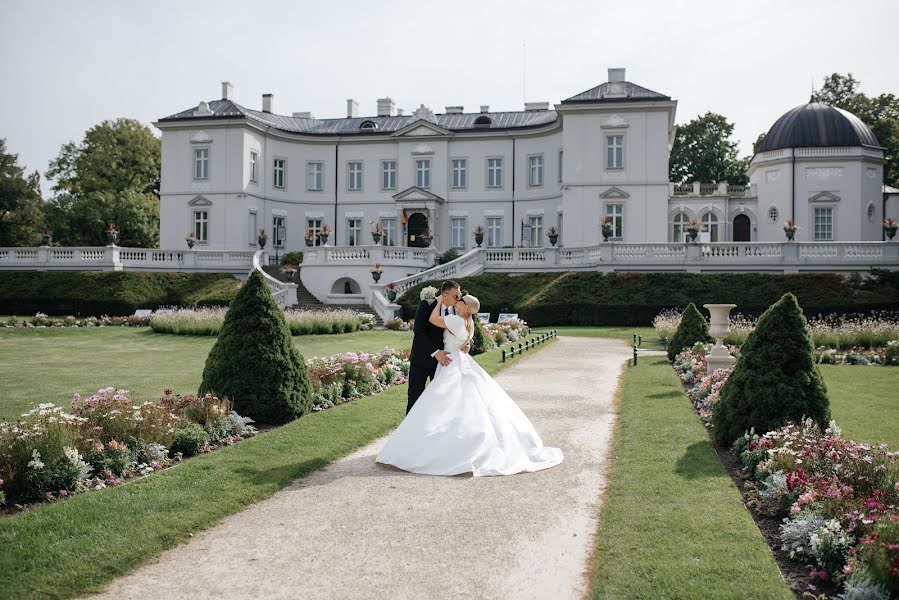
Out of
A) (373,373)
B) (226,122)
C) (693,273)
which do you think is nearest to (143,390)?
(373,373)

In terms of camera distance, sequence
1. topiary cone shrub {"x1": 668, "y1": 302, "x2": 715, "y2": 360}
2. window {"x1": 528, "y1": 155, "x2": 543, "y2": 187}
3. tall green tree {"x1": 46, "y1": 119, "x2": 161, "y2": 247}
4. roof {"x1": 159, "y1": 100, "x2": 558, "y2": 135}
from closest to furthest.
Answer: topiary cone shrub {"x1": 668, "y1": 302, "x2": 715, "y2": 360}
roof {"x1": 159, "y1": 100, "x2": 558, "y2": 135}
window {"x1": 528, "y1": 155, "x2": 543, "y2": 187}
tall green tree {"x1": 46, "y1": 119, "x2": 161, "y2": 247}

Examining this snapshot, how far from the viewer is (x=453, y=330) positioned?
8.74 metres

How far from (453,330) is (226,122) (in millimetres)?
40685

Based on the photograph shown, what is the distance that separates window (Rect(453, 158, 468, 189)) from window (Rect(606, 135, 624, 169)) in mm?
9829

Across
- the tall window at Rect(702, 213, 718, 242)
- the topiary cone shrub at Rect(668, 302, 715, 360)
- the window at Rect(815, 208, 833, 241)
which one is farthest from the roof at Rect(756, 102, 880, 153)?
the topiary cone shrub at Rect(668, 302, 715, 360)

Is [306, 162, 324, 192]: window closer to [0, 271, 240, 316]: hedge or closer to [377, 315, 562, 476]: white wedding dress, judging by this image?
[0, 271, 240, 316]: hedge

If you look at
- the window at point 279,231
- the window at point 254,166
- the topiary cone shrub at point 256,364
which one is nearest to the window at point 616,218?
the window at point 279,231

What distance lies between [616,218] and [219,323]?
2356cm

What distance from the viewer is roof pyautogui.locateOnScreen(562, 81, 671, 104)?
41.4 meters

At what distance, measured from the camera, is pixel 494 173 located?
48.2 metres

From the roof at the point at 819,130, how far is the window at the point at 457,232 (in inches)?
749

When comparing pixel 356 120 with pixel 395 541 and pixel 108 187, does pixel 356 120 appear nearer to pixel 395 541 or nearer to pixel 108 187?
pixel 108 187

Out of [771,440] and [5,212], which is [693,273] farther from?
[5,212]

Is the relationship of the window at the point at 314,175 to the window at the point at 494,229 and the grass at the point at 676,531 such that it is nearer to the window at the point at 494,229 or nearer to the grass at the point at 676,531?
the window at the point at 494,229
